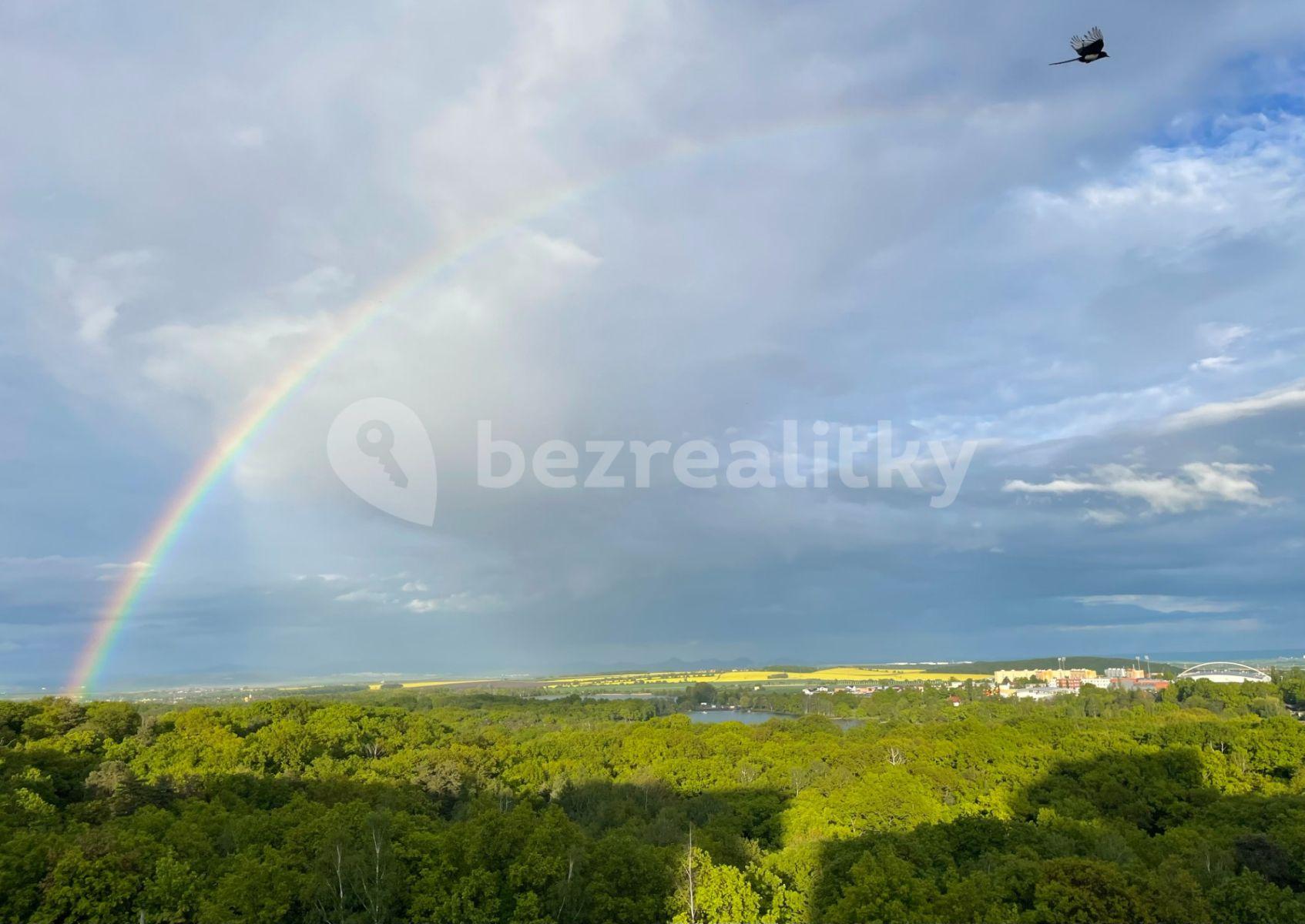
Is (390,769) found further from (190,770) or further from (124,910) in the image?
(124,910)

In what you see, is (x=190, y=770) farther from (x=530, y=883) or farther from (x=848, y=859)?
(x=848, y=859)

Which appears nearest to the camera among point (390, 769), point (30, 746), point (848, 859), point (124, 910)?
point (124, 910)

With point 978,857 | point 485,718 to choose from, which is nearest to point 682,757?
point 978,857

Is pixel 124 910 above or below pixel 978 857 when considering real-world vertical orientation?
above

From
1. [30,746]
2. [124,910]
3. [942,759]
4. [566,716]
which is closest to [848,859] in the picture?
[124,910]

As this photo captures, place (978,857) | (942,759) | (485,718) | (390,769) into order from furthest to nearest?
1. (485,718)
2. (942,759)
3. (390,769)
4. (978,857)

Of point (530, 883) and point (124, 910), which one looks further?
point (530, 883)
